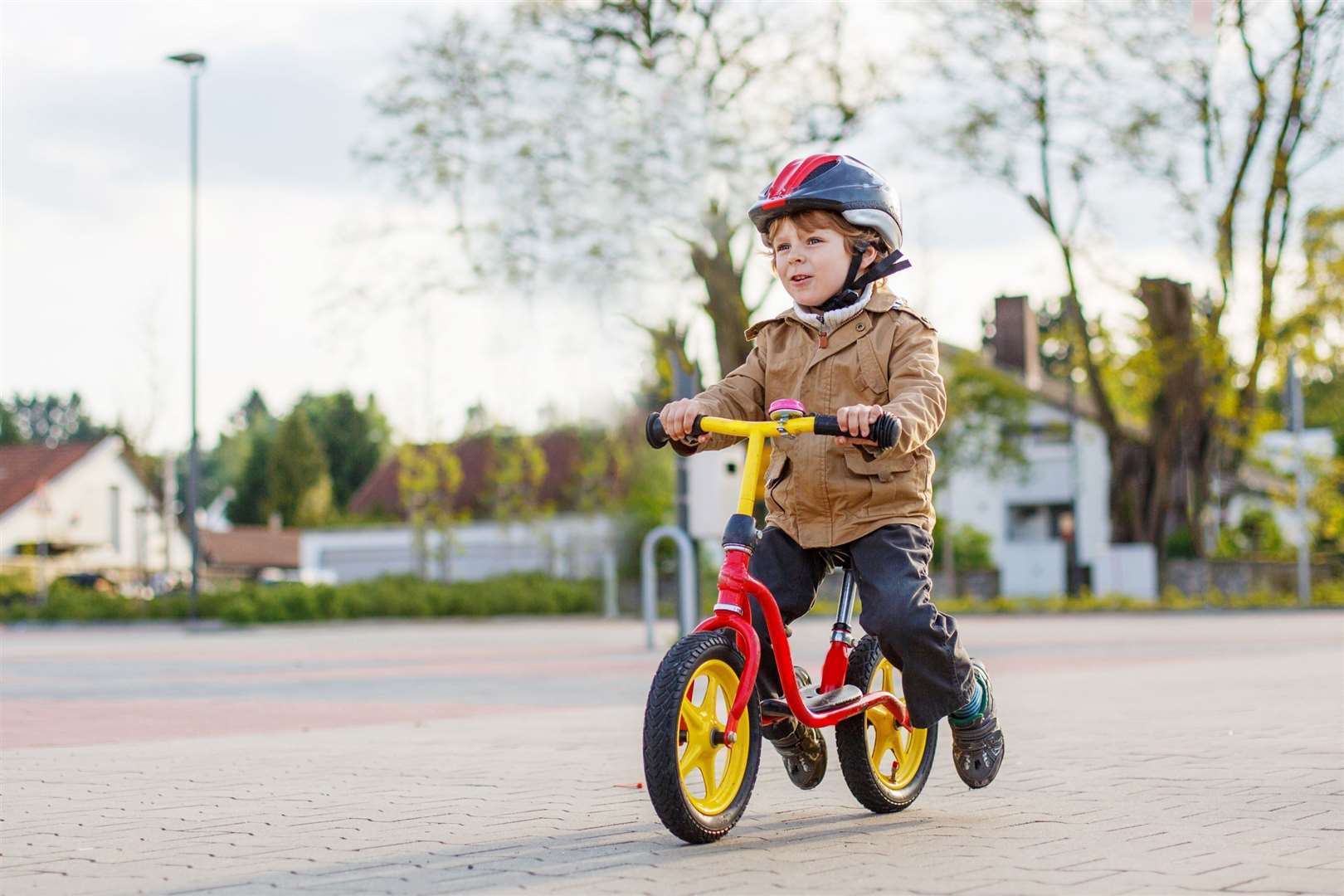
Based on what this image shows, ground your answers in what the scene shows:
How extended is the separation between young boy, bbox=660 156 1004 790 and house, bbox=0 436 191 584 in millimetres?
50991

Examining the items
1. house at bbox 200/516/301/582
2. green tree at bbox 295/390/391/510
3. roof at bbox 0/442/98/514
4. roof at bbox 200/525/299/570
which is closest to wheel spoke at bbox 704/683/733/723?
roof at bbox 0/442/98/514

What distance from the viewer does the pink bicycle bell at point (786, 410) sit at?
14.0 ft

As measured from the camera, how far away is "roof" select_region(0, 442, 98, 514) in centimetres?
5853

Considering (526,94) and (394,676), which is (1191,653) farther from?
(526,94)

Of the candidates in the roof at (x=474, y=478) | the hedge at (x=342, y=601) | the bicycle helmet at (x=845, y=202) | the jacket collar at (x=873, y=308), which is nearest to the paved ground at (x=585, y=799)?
the jacket collar at (x=873, y=308)

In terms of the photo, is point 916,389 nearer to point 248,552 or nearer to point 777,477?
point 777,477

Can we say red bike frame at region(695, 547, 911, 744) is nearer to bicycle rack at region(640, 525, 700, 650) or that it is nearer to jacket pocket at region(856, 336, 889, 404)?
jacket pocket at region(856, 336, 889, 404)

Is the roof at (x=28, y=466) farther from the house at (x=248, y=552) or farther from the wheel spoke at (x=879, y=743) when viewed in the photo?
the wheel spoke at (x=879, y=743)

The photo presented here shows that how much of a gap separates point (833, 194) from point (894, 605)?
1125mm

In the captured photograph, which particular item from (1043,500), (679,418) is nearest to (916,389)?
(679,418)

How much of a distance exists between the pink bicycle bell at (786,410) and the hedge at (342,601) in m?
27.4

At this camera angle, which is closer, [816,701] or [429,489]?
[816,701]

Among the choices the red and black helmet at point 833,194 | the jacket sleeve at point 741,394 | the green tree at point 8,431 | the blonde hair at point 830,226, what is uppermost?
the green tree at point 8,431

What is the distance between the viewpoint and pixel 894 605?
4.41 m
